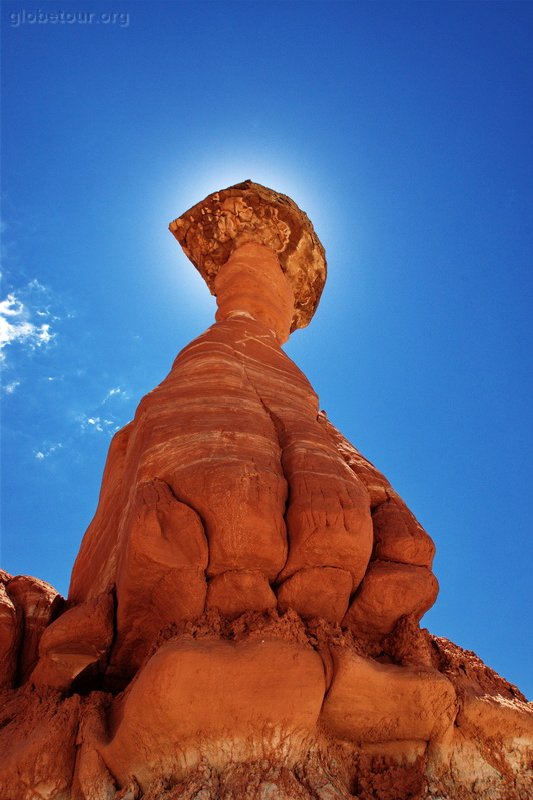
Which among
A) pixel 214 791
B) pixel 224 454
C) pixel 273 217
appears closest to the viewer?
pixel 214 791

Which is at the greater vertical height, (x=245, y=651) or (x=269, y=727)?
(x=245, y=651)

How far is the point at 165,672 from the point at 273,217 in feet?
34.0

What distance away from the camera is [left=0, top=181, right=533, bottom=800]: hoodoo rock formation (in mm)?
3924

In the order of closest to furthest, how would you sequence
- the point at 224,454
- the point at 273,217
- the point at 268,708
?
the point at 268,708, the point at 224,454, the point at 273,217

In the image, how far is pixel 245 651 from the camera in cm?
405

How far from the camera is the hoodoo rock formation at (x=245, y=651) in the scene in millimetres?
3924

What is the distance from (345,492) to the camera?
17.4 ft

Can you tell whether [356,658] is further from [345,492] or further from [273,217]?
[273,217]

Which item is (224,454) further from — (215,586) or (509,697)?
(509,697)

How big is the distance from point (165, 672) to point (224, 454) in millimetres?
1928

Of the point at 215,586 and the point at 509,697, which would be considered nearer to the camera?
the point at 215,586

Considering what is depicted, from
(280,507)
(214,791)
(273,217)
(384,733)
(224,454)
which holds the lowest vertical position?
(214,791)

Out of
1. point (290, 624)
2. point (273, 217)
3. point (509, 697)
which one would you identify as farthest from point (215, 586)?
point (273, 217)

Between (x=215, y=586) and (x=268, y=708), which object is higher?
(x=215, y=586)
